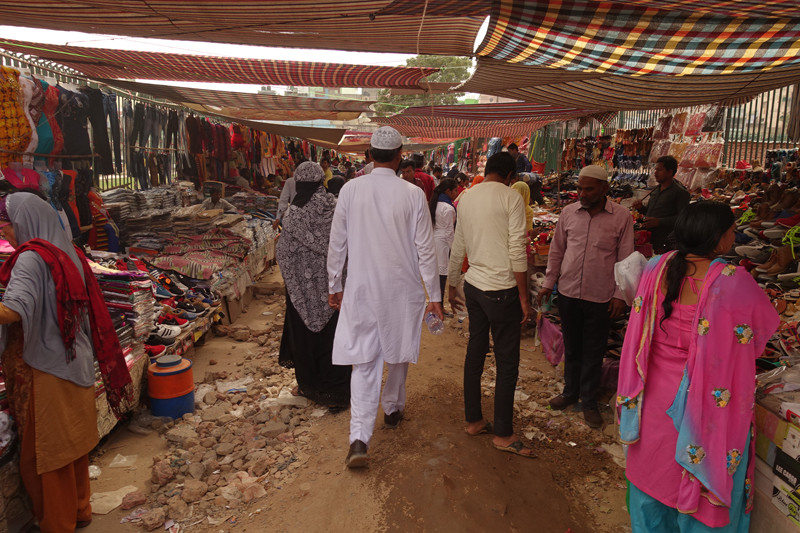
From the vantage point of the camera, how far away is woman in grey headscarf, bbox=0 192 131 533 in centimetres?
244

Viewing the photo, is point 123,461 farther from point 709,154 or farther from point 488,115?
point 709,154

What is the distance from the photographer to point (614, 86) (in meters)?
4.57

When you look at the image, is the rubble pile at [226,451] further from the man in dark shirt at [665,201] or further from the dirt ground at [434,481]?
the man in dark shirt at [665,201]

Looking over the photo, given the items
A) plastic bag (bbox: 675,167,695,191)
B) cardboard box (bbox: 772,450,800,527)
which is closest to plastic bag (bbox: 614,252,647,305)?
cardboard box (bbox: 772,450,800,527)

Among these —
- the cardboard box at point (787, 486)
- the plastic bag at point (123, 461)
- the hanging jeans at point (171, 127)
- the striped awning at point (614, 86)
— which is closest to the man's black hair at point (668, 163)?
the striped awning at point (614, 86)

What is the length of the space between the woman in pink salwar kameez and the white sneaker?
13.2ft

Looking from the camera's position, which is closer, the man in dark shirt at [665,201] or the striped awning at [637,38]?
the striped awning at [637,38]

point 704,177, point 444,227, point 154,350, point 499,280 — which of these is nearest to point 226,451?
point 154,350

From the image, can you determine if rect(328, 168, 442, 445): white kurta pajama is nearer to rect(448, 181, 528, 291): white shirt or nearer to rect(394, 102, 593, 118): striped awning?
rect(448, 181, 528, 291): white shirt

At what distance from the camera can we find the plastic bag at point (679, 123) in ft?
22.4

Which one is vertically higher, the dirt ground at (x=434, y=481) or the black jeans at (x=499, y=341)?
the black jeans at (x=499, y=341)

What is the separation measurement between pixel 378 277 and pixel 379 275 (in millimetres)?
14

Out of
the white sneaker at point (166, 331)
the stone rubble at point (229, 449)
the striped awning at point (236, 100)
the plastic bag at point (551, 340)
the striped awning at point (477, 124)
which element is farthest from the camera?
the striped awning at point (477, 124)

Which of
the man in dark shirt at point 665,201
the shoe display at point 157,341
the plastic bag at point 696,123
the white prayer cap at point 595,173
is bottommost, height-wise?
the shoe display at point 157,341
